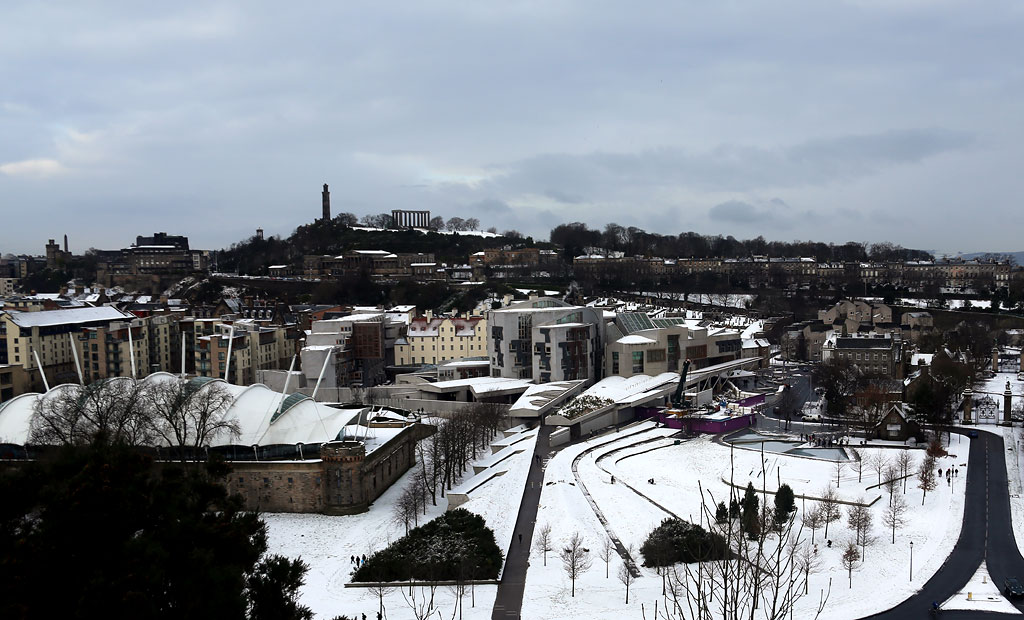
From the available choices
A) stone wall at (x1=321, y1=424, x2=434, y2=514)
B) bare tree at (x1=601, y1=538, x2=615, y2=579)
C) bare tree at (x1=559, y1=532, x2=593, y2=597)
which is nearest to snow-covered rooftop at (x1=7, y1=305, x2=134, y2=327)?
stone wall at (x1=321, y1=424, x2=434, y2=514)

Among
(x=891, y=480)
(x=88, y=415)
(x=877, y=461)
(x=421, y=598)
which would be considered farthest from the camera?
(x=877, y=461)

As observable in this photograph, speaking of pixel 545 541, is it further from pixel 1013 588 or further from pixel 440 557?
pixel 1013 588

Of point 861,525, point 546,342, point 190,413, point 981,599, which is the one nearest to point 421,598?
point 861,525

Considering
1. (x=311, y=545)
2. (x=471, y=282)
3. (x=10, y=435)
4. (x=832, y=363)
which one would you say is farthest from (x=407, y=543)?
(x=471, y=282)

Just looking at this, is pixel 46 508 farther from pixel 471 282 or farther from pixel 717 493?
pixel 471 282

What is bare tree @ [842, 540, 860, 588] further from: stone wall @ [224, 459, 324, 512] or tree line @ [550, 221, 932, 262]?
tree line @ [550, 221, 932, 262]
